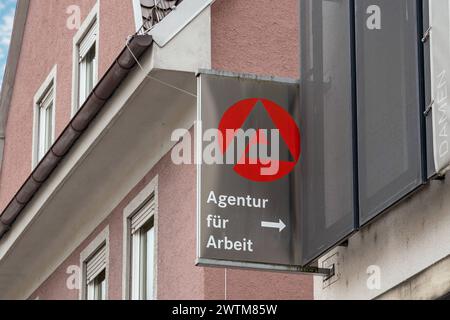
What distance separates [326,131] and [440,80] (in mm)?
2281

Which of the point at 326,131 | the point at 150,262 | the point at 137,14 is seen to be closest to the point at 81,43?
the point at 137,14

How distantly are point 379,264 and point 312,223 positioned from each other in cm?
126

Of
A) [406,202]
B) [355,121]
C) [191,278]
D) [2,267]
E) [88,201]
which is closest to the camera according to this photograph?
[406,202]

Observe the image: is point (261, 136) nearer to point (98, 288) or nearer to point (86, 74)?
point (98, 288)

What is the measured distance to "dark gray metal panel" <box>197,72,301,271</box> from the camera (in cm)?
1391

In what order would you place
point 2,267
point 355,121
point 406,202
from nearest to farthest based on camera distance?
point 406,202 < point 355,121 < point 2,267

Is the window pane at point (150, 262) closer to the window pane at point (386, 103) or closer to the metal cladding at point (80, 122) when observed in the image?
the metal cladding at point (80, 122)

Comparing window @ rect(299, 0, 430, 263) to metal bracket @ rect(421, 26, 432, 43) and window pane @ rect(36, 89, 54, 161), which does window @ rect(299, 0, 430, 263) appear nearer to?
metal bracket @ rect(421, 26, 432, 43)

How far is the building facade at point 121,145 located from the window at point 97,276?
0.8 inches

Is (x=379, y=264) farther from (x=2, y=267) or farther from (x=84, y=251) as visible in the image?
(x=2, y=267)

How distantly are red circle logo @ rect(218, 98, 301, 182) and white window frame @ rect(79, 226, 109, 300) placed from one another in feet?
18.2

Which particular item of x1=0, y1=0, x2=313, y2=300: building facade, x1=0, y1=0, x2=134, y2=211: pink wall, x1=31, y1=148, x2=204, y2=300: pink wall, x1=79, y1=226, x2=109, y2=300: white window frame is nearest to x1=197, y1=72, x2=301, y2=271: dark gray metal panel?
x1=0, y1=0, x2=313, y2=300: building facade

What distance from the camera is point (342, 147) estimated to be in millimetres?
13562
